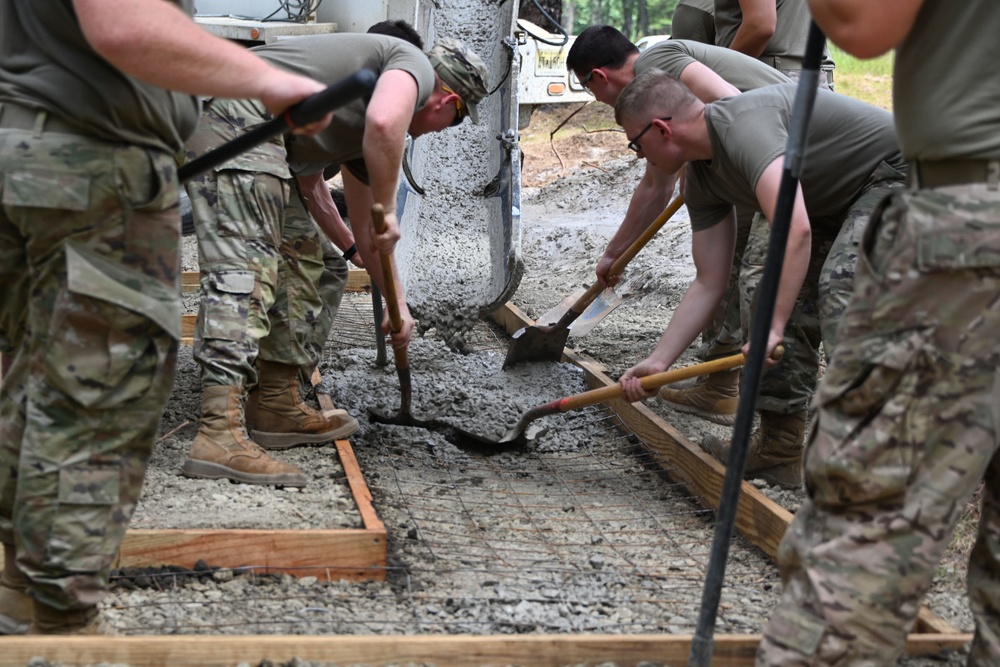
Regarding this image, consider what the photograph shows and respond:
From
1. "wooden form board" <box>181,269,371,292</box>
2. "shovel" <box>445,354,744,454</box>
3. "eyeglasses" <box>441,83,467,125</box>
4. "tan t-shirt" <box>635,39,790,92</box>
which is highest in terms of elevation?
"tan t-shirt" <box>635,39,790,92</box>

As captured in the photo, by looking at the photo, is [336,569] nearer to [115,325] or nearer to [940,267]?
[115,325]

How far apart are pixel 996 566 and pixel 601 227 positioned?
7.39 metres

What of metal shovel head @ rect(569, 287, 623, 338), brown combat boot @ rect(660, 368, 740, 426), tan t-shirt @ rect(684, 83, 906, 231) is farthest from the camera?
metal shovel head @ rect(569, 287, 623, 338)

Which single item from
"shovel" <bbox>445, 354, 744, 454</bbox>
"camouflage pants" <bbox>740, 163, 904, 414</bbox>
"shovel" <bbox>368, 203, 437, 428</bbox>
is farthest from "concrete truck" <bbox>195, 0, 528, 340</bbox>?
"camouflage pants" <bbox>740, 163, 904, 414</bbox>

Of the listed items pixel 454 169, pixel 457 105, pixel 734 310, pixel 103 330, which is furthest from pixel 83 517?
pixel 454 169

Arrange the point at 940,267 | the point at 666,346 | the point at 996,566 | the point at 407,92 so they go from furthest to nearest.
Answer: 1. the point at 666,346
2. the point at 407,92
3. the point at 996,566
4. the point at 940,267

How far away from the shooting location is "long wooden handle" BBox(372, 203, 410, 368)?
10.2 ft

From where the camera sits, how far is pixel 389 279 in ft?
11.3

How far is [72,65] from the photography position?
192 centimetres

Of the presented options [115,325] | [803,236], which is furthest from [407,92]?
[115,325]

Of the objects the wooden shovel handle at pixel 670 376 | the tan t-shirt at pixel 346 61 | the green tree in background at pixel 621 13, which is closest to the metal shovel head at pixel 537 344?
the wooden shovel handle at pixel 670 376

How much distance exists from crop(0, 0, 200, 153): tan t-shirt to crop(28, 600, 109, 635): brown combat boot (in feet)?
3.05

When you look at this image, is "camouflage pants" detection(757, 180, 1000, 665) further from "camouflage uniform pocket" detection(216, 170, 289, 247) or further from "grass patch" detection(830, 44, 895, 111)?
"grass patch" detection(830, 44, 895, 111)

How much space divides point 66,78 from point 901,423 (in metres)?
1.56
